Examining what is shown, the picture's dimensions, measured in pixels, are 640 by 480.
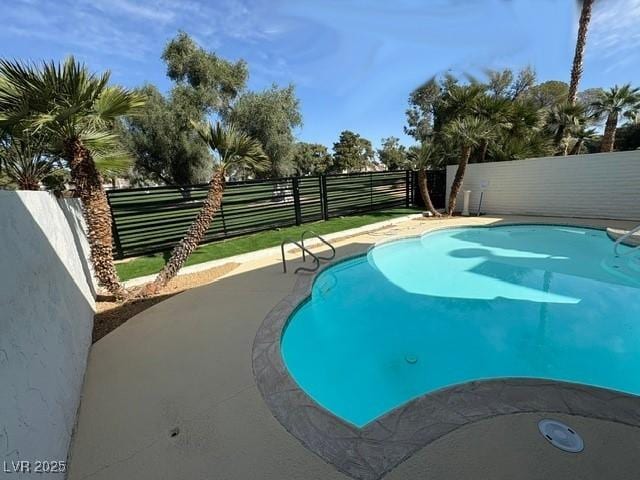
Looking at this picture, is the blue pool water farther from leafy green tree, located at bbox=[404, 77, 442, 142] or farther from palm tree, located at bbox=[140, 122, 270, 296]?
leafy green tree, located at bbox=[404, 77, 442, 142]

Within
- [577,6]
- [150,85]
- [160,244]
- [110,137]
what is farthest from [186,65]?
[577,6]

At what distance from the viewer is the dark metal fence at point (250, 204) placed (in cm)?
714

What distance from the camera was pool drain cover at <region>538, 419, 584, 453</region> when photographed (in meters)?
1.68

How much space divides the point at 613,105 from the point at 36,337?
70.7 feet

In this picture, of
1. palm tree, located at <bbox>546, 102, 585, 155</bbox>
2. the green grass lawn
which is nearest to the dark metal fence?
the green grass lawn

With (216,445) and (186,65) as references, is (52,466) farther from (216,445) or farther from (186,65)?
(186,65)

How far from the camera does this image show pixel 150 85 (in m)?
14.1

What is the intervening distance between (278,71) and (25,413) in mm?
15722

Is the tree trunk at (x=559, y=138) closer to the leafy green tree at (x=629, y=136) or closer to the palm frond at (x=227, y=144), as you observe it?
the leafy green tree at (x=629, y=136)

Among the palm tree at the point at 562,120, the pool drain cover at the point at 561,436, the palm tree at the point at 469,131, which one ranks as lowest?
the pool drain cover at the point at 561,436

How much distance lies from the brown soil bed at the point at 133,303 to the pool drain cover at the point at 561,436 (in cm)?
454

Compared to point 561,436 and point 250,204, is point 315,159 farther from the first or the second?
point 561,436

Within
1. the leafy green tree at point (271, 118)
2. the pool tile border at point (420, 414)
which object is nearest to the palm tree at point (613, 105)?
the leafy green tree at point (271, 118)

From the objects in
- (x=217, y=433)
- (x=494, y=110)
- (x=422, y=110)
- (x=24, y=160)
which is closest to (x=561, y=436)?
(x=217, y=433)
